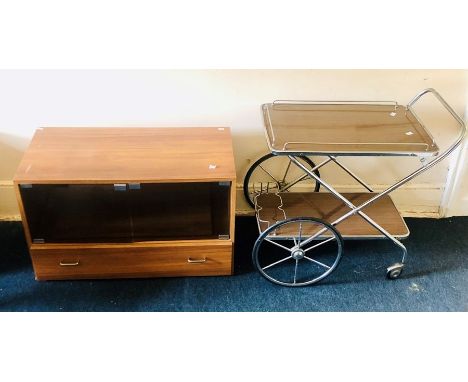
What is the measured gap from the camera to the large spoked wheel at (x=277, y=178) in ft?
8.23

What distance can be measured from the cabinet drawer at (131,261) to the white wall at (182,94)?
23.0 inches

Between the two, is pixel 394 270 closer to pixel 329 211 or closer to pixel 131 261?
pixel 329 211

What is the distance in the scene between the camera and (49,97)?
2236mm

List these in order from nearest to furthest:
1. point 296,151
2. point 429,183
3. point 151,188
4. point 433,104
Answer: point 296,151 < point 151,188 < point 433,104 < point 429,183

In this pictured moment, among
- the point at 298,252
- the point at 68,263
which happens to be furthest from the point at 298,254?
the point at 68,263

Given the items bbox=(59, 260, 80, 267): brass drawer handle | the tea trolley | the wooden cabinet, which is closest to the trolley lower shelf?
the tea trolley

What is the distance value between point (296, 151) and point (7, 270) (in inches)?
57.7

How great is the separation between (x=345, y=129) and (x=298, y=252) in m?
0.58

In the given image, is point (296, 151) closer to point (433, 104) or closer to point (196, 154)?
point (196, 154)

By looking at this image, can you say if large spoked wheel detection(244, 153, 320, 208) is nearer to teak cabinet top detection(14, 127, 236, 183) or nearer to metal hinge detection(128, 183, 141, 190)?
teak cabinet top detection(14, 127, 236, 183)

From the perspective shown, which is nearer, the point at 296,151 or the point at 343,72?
Answer: the point at 296,151

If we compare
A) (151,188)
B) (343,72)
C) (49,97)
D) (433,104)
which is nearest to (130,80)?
(49,97)

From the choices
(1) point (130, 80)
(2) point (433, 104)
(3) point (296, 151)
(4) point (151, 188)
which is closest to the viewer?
(3) point (296, 151)

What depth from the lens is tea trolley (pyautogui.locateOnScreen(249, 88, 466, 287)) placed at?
6.34 feet
